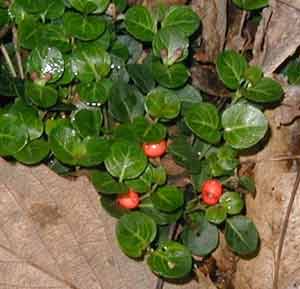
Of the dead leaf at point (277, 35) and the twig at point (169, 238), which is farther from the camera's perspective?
the dead leaf at point (277, 35)

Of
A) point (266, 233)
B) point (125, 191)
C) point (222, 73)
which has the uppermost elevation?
point (222, 73)

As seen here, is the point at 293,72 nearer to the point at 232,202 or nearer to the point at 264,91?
the point at 264,91

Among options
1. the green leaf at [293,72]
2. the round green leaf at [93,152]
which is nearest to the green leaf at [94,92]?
the round green leaf at [93,152]

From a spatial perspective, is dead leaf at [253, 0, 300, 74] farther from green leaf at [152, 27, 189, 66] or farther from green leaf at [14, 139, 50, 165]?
green leaf at [14, 139, 50, 165]

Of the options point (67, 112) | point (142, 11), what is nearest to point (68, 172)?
point (67, 112)

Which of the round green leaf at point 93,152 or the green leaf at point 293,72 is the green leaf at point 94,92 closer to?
the round green leaf at point 93,152

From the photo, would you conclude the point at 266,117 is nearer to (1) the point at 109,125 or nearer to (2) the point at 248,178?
(2) the point at 248,178

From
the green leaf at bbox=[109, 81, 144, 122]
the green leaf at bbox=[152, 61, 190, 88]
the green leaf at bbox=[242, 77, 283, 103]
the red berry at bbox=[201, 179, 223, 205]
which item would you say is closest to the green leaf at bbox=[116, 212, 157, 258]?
the red berry at bbox=[201, 179, 223, 205]
